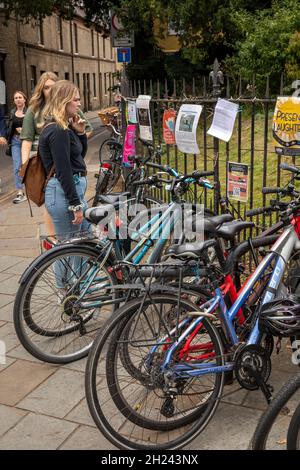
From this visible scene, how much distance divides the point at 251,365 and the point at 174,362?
15.8 inches

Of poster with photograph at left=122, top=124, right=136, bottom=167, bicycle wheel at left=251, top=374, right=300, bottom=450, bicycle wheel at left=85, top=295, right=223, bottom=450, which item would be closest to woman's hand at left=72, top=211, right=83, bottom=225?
bicycle wheel at left=85, top=295, right=223, bottom=450

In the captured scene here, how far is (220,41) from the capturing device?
15445mm

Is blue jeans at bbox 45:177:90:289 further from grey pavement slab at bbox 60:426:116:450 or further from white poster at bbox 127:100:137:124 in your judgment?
white poster at bbox 127:100:137:124

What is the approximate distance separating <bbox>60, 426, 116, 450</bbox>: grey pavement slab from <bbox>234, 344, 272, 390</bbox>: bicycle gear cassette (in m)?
0.75

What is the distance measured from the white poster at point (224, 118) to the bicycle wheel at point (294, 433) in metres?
2.33

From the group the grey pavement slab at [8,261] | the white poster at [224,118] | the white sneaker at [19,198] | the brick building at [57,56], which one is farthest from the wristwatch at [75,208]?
the brick building at [57,56]

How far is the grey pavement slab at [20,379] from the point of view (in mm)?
3236

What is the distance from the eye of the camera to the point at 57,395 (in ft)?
10.6

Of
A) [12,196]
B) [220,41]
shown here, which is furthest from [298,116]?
[220,41]

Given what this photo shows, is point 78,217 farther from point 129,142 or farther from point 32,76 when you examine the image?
point 32,76

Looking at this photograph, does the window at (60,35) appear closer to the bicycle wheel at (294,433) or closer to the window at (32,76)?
the window at (32,76)

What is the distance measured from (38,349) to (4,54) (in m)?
25.3
